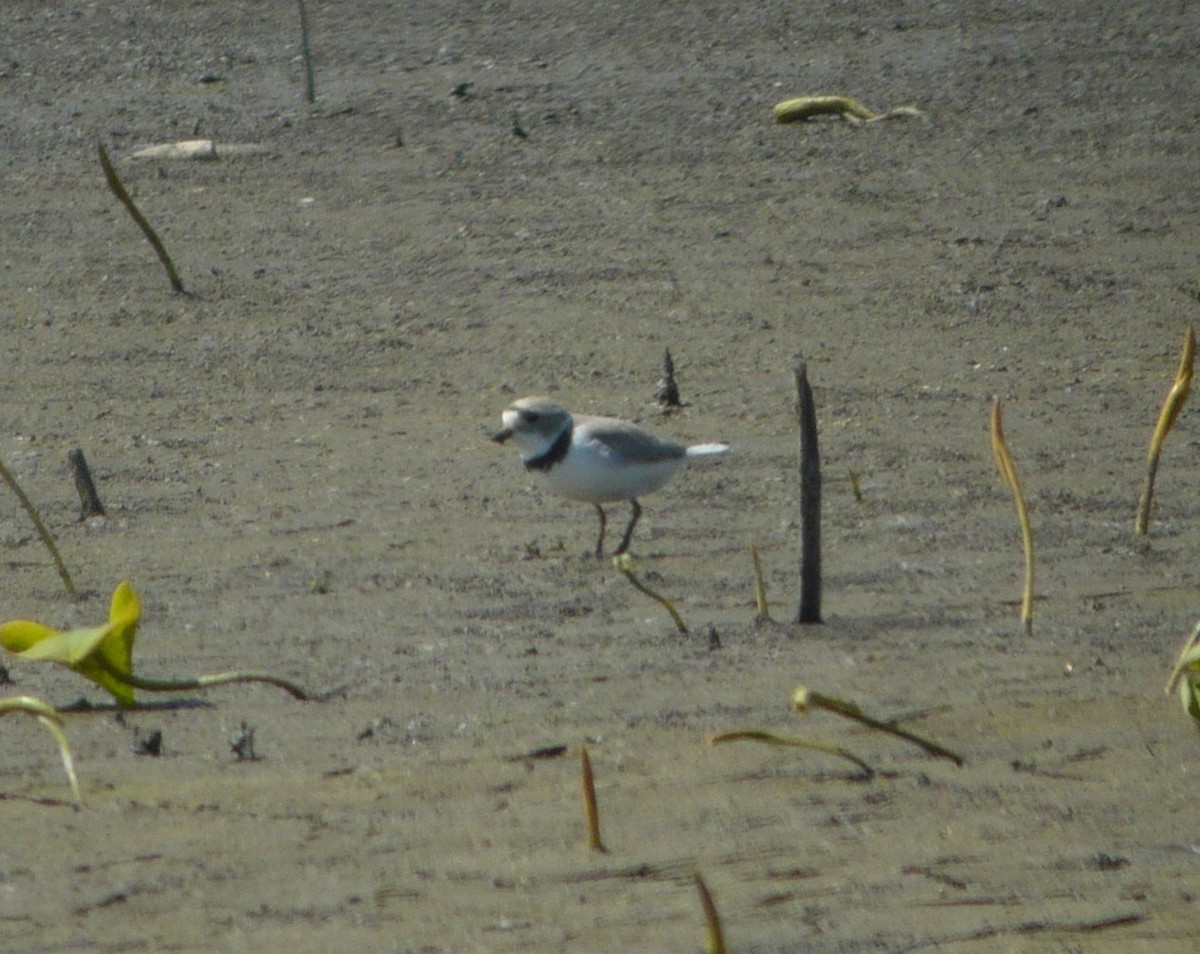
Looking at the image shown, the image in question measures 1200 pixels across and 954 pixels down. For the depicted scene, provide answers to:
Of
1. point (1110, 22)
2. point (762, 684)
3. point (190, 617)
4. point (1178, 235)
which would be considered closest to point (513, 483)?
point (190, 617)

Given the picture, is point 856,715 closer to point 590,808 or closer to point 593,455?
point 590,808

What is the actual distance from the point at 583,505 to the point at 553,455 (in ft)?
2.62

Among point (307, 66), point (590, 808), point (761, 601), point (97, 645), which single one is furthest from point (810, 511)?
point (307, 66)

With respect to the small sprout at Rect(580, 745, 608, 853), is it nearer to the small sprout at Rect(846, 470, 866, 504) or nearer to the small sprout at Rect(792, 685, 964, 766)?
the small sprout at Rect(792, 685, 964, 766)

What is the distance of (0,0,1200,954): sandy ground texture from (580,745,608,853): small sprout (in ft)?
0.21

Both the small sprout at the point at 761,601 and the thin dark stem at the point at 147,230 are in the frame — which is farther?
the thin dark stem at the point at 147,230

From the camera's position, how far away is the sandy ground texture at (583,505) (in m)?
3.76

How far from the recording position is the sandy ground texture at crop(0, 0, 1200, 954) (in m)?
3.76

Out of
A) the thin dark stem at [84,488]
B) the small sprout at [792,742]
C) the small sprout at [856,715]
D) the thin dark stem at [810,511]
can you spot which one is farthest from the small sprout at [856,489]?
the thin dark stem at [84,488]

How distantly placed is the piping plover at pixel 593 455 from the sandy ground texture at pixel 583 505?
21 centimetres

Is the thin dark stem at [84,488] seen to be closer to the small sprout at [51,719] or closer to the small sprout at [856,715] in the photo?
the small sprout at [51,719]

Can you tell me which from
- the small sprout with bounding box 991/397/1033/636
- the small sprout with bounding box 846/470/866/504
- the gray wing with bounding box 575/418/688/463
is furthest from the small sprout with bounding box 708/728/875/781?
the small sprout with bounding box 846/470/866/504

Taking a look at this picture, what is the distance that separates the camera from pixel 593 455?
19.7 feet

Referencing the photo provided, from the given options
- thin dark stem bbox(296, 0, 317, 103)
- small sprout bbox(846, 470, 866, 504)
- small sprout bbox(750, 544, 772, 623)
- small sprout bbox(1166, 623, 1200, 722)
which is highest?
small sprout bbox(1166, 623, 1200, 722)
